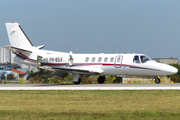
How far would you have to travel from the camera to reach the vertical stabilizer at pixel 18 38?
40.0 meters

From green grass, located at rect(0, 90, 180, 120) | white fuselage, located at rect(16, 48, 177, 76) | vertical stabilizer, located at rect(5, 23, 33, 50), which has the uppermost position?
vertical stabilizer, located at rect(5, 23, 33, 50)

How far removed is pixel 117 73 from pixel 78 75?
13.8 ft

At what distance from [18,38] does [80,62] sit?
27.2ft

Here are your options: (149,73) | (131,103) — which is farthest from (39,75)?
(131,103)

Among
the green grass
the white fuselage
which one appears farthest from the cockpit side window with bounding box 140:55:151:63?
the green grass

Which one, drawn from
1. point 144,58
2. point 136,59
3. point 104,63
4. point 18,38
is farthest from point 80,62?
point 18,38

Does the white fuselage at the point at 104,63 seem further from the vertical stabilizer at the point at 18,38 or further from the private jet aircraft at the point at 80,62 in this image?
the vertical stabilizer at the point at 18,38

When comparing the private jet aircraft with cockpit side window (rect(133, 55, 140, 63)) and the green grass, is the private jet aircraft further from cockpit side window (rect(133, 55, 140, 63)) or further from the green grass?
the green grass

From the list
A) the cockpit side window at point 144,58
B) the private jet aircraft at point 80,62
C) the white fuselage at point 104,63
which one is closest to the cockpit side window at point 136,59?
the private jet aircraft at point 80,62

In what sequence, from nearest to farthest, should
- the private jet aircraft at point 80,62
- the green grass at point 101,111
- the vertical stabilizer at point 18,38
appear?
the green grass at point 101,111, the private jet aircraft at point 80,62, the vertical stabilizer at point 18,38

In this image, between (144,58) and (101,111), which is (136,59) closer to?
(144,58)

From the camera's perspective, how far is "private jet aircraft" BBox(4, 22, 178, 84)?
3409 cm

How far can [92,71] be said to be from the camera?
35562mm

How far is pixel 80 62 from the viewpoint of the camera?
37.3 m
